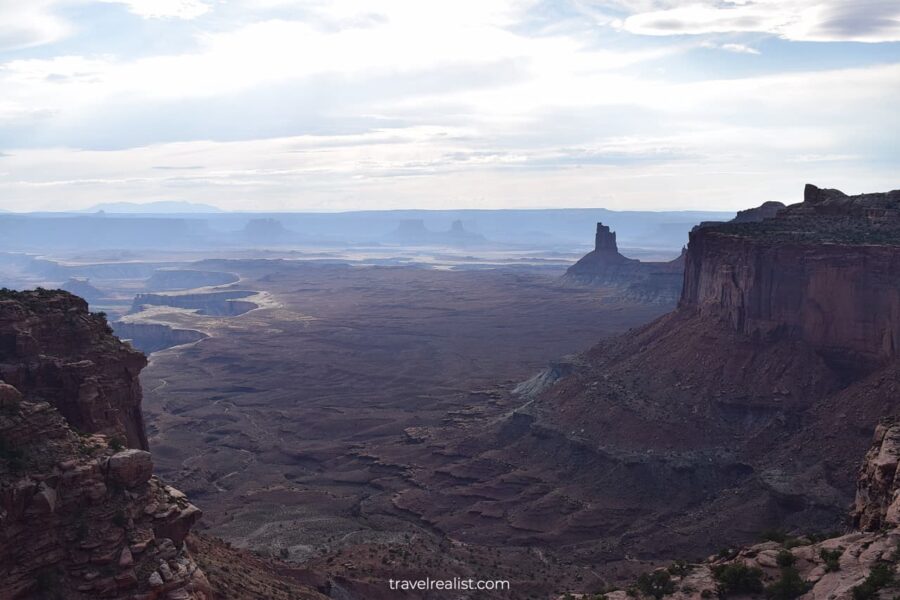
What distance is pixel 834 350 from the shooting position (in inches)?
2199

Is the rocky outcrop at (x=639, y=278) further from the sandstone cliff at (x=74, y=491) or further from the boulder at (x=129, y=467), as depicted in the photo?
the boulder at (x=129, y=467)

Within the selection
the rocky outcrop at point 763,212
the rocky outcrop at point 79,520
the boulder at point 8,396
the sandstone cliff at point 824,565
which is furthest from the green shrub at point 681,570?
the rocky outcrop at point 763,212

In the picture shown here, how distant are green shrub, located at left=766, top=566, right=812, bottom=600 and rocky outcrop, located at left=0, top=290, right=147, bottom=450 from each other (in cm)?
2049

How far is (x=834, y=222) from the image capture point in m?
60.4

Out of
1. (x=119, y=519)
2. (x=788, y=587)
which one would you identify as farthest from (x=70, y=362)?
(x=788, y=587)

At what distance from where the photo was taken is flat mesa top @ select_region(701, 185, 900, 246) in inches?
2211

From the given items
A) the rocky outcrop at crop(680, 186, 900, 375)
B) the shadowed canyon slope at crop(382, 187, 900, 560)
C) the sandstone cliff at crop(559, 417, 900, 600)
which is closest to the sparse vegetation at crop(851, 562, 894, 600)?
the sandstone cliff at crop(559, 417, 900, 600)

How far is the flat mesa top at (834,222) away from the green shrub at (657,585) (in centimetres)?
3880

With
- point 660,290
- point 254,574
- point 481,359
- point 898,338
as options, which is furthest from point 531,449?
point 660,290

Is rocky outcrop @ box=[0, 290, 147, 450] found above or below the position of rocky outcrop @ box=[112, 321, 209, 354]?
above

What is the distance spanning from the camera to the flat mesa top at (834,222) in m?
56.2

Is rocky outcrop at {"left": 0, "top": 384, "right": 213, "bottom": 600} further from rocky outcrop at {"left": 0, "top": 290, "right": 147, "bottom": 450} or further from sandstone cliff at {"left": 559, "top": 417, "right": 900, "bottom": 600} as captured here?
sandstone cliff at {"left": 559, "top": 417, "right": 900, "bottom": 600}

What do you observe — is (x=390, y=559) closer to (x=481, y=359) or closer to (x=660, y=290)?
(x=481, y=359)

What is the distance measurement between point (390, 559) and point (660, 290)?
12882 cm
